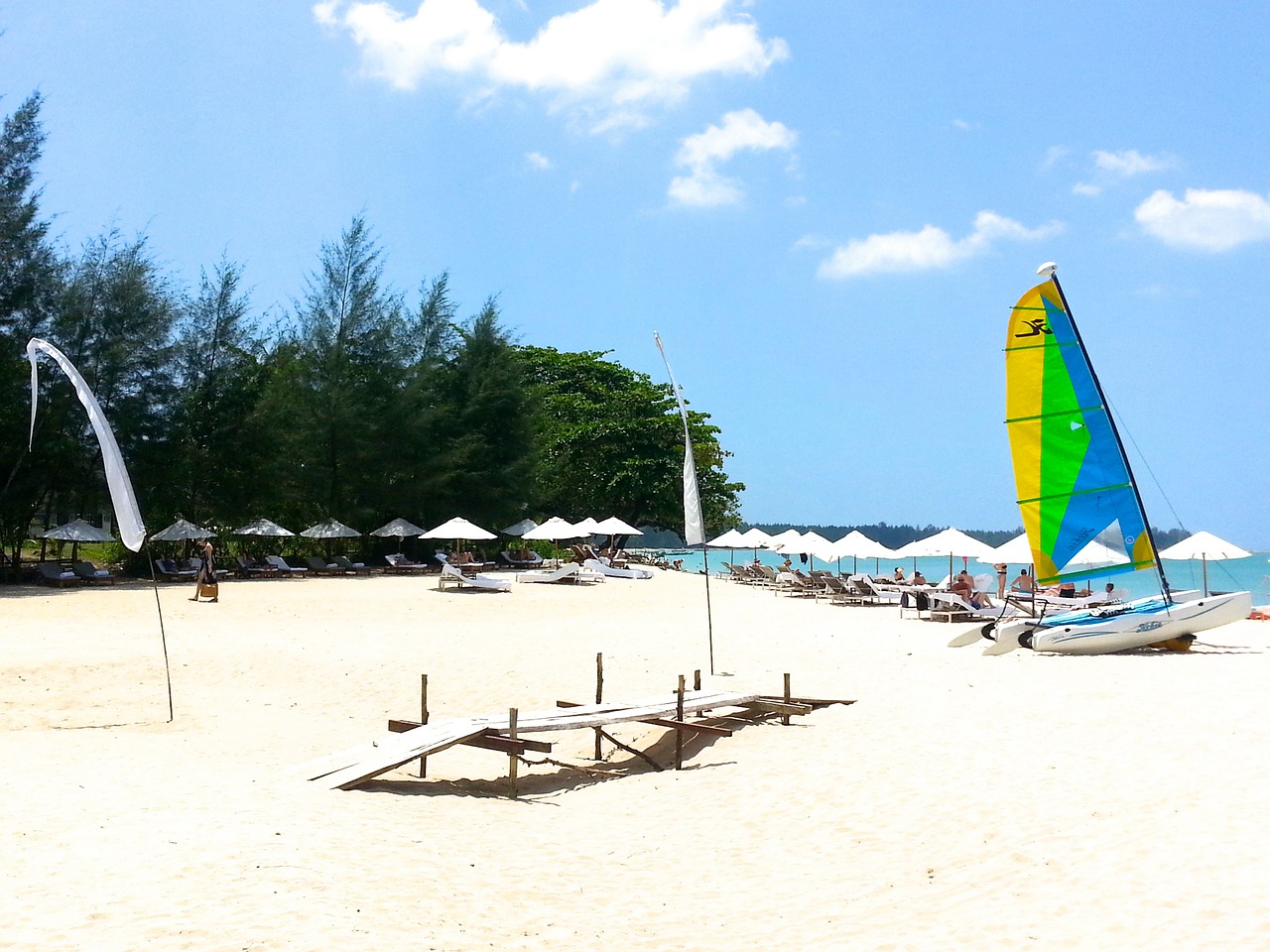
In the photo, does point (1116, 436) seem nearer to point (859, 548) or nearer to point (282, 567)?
point (859, 548)

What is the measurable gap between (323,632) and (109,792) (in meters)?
10.2

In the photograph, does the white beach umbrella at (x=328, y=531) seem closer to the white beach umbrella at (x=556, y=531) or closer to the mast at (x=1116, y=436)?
the white beach umbrella at (x=556, y=531)

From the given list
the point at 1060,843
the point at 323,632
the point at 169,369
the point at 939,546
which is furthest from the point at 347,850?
the point at 169,369

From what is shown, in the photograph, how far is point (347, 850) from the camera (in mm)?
7016

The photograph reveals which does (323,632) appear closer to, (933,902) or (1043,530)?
(1043,530)

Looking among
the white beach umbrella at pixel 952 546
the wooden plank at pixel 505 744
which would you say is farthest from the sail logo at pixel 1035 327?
the wooden plank at pixel 505 744

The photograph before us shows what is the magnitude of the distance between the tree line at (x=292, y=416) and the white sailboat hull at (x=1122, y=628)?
24292mm

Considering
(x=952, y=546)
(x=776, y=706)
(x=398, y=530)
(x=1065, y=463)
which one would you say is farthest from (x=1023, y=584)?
(x=398, y=530)

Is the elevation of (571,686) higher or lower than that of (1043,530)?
lower

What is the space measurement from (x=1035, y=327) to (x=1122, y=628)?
192 inches

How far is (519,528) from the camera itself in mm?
39938

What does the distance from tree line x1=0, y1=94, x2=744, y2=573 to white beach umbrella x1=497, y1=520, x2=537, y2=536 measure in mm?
653

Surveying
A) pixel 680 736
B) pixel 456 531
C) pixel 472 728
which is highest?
pixel 456 531

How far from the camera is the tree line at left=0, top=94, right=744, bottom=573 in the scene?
28.5m
